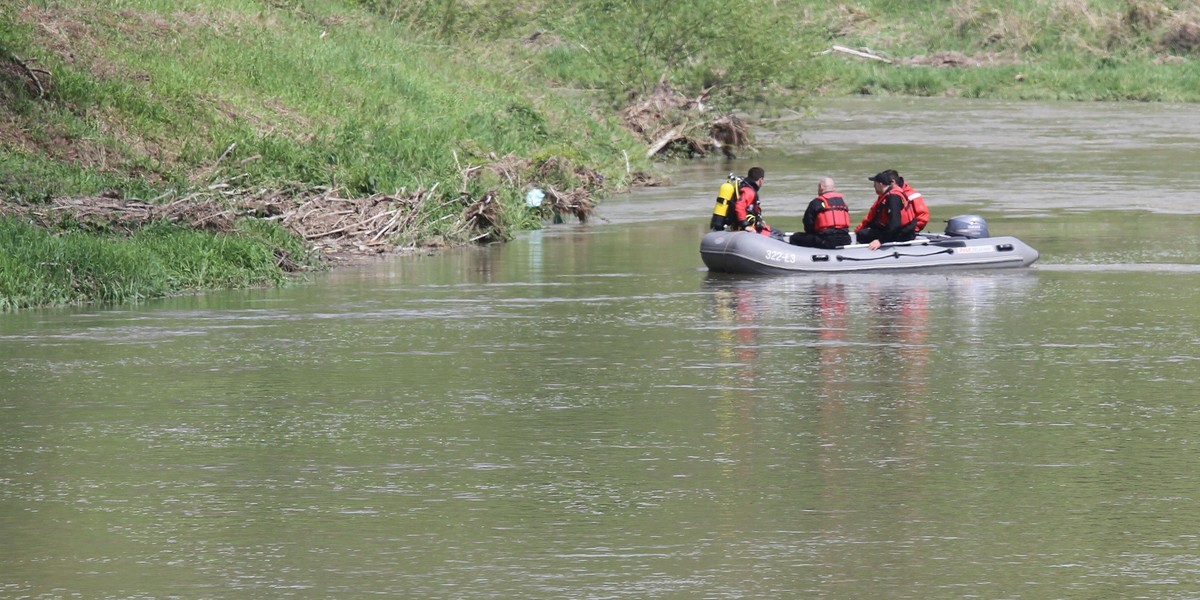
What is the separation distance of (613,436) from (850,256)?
32.5 ft

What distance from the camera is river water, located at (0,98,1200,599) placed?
28.5ft

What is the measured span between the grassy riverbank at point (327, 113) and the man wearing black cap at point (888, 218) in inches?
207

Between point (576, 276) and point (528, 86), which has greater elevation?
point (528, 86)

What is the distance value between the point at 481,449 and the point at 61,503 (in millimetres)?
2418

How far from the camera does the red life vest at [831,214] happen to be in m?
21.5

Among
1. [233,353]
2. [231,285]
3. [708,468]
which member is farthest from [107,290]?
[708,468]

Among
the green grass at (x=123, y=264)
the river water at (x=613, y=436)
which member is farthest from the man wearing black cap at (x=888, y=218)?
the green grass at (x=123, y=264)

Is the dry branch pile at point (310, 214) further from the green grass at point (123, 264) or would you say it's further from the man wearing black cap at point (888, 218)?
the man wearing black cap at point (888, 218)

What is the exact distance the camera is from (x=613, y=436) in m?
11.8

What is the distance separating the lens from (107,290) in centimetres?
1892

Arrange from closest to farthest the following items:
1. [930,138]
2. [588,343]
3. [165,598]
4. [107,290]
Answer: [165,598] < [588,343] < [107,290] < [930,138]

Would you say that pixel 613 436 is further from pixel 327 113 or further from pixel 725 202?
pixel 327 113

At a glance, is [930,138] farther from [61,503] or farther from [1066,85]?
[61,503]

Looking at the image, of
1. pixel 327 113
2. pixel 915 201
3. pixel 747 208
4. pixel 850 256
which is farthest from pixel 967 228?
pixel 327 113
